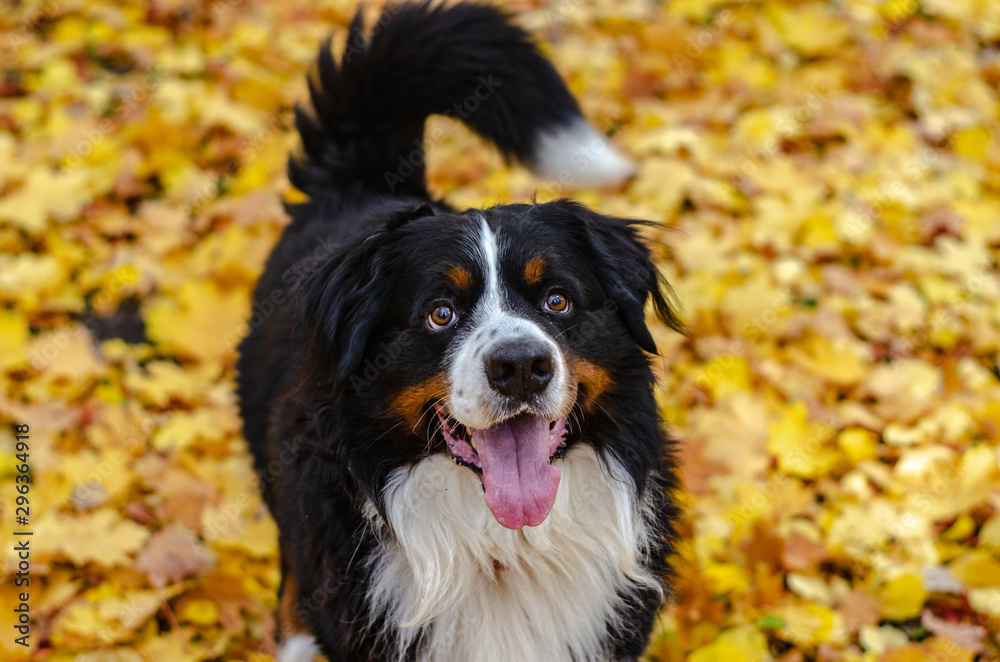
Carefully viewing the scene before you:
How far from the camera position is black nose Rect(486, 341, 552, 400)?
7.01 ft

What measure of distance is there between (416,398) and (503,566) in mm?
559

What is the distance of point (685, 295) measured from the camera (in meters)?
4.27

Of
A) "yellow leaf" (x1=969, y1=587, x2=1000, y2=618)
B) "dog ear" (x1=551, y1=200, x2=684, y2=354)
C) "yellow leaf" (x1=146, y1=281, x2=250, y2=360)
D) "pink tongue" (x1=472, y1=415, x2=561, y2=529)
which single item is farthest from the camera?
"yellow leaf" (x1=146, y1=281, x2=250, y2=360)

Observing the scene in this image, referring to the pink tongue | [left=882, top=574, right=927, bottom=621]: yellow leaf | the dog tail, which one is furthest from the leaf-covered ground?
the dog tail

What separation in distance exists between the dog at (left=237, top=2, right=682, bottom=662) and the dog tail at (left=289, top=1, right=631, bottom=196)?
0.90m

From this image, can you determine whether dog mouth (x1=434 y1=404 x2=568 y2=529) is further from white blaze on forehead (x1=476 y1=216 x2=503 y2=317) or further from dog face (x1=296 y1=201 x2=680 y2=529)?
white blaze on forehead (x1=476 y1=216 x2=503 y2=317)

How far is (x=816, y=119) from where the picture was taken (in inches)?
207

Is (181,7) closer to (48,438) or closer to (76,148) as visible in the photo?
(76,148)

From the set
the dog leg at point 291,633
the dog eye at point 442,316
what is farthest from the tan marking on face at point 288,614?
the dog eye at point 442,316

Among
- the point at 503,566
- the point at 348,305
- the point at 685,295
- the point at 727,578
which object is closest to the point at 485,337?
the point at 348,305

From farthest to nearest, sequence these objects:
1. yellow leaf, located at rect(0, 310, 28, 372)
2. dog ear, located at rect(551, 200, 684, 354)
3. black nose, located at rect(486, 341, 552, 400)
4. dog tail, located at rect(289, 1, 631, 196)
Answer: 1. yellow leaf, located at rect(0, 310, 28, 372)
2. dog tail, located at rect(289, 1, 631, 196)
3. dog ear, located at rect(551, 200, 684, 354)
4. black nose, located at rect(486, 341, 552, 400)

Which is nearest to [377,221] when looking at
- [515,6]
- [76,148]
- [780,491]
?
[780,491]

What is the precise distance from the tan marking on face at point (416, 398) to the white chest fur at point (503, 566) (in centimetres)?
14

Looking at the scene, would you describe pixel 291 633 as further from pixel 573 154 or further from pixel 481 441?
pixel 573 154
